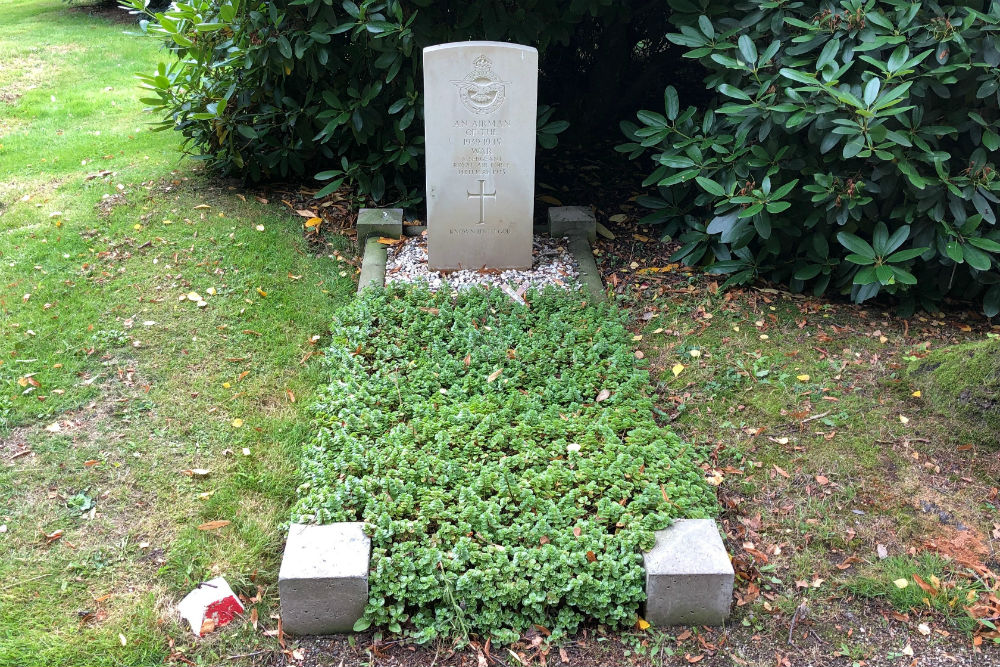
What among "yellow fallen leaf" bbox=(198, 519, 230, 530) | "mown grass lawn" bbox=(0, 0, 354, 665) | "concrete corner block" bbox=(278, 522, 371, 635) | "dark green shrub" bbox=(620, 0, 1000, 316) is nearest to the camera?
"concrete corner block" bbox=(278, 522, 371, 635)

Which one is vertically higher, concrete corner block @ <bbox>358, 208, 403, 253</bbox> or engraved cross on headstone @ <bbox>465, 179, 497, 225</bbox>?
engraved cross on headstone @ <bbox>465, 179, 497, 225</bbox>

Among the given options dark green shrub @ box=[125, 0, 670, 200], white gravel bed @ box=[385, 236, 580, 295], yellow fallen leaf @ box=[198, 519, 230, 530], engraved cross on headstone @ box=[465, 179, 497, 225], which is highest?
dark green shrub @ box=[125, 0, 670, 200]

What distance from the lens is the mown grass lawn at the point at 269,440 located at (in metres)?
2.93

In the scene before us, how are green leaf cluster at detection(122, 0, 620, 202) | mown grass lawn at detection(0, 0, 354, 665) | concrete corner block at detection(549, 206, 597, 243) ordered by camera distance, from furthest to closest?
1. concrete corner block at detection(549, 206, 597, 243)
2. green leaf cluster at detection(122, 0, 620, 202)
3. mown grass lawn at detection(0, 0, 354, 665)

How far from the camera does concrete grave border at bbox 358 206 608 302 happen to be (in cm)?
548

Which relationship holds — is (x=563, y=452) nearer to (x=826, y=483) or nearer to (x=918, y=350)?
(x=826, y=483)

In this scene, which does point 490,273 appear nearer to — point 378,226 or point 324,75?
point 378,226

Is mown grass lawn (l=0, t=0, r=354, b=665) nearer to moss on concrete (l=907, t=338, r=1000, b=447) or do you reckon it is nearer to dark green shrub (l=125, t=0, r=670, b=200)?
dark green shrub (l=125, t=0, r=670, b=200)

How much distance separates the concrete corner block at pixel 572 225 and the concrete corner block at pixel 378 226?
118 cm

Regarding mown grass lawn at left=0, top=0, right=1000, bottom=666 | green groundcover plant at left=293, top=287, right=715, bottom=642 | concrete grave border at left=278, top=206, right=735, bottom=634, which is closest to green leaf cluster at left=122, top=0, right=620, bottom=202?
mown grass lawn at left=0, top=0, right=1000, bottom=666

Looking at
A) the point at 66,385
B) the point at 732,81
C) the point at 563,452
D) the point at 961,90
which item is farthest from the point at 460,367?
the point at 961,90

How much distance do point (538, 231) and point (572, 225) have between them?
0.28 metres

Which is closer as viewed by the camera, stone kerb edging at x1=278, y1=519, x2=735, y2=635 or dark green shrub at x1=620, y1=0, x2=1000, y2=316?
stone kerb edging at x1=278, y1=519, x2=735, y2=635

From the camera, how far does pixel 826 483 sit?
11.8ft
